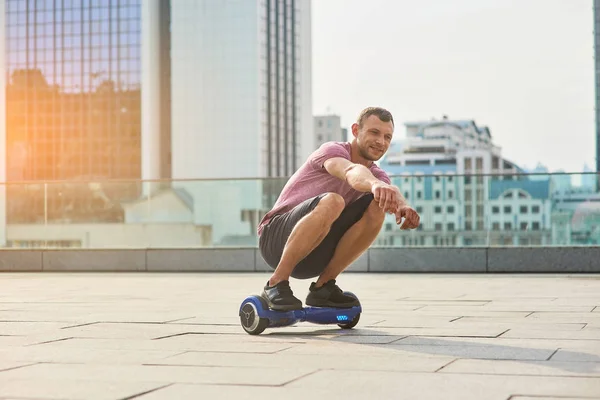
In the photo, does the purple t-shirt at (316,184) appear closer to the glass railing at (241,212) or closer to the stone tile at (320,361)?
the stone tile at (320,361)

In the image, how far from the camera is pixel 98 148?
10000 centimetres

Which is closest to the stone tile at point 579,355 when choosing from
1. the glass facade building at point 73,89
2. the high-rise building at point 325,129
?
the glass facade building at point 73,89

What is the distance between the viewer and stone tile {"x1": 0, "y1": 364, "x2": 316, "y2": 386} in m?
3.38

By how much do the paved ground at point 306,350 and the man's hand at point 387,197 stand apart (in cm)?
57

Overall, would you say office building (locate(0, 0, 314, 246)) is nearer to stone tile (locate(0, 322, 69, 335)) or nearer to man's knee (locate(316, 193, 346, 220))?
stone tile (locate(0, 322, 69, 335))

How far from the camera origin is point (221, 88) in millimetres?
104875

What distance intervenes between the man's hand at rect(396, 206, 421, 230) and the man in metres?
0.60

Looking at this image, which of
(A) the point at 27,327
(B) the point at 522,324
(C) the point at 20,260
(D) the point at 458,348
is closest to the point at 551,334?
(B) the point at 522,324

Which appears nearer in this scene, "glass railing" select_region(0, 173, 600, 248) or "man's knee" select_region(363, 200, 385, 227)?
→ "man's knee" select_region(363, 200, 385, 227)

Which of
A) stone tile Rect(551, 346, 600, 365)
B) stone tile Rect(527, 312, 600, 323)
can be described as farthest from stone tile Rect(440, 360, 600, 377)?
stone tile Rect(527, 312, 600, 323)

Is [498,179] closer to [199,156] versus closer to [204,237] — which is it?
[204,237]

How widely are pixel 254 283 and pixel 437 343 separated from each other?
19.3ft

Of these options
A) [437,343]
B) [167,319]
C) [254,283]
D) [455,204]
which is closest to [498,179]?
[455,204]

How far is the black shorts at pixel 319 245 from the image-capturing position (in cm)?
499
